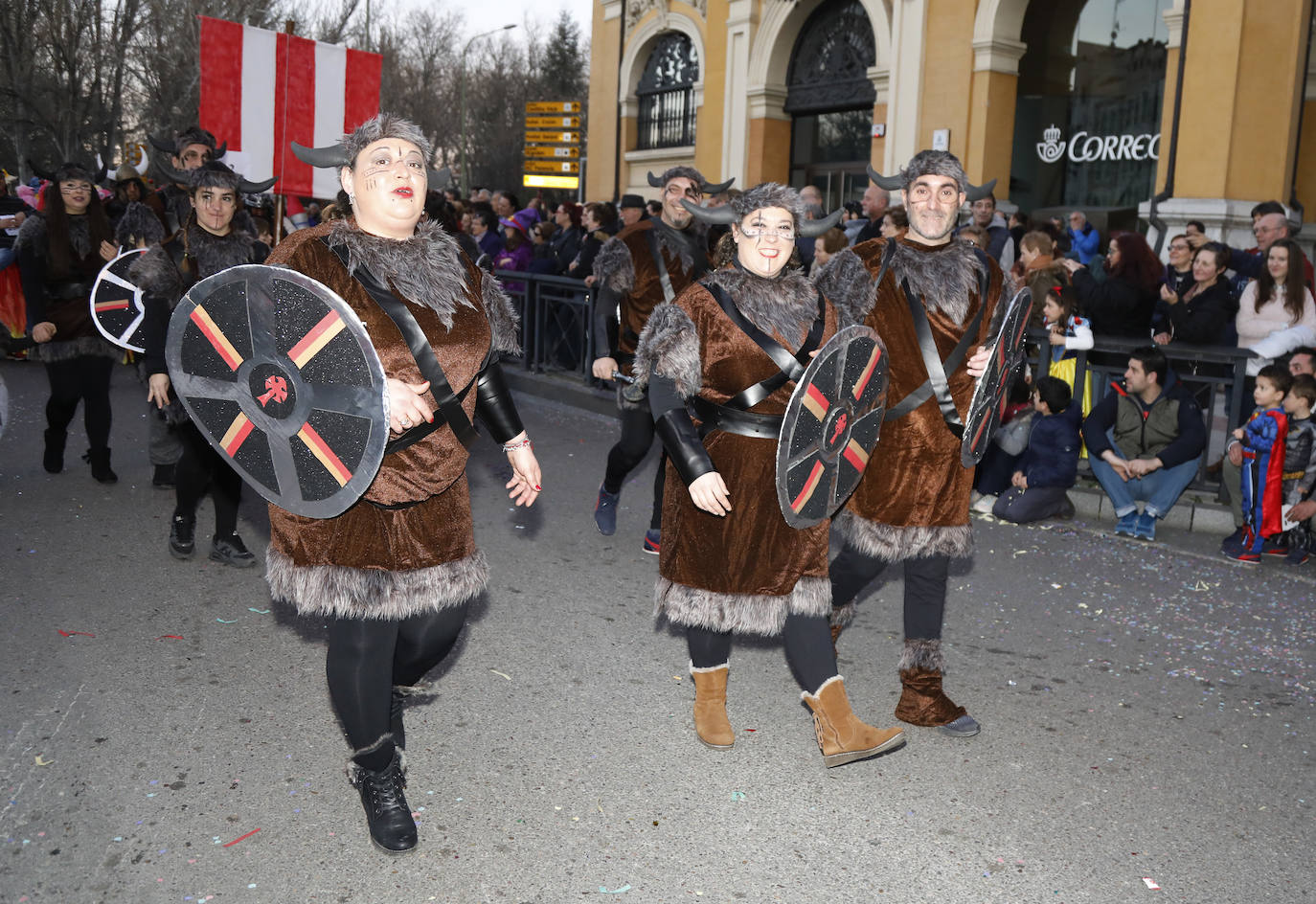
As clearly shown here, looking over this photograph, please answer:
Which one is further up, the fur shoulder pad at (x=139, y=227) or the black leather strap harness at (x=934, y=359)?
the fur shoulder pad at (x=139, y=227)

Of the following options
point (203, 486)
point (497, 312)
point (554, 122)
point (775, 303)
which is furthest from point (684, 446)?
point (554, 122)

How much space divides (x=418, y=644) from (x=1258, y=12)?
13.2 metres

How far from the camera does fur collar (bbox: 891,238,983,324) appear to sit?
3.87 meters

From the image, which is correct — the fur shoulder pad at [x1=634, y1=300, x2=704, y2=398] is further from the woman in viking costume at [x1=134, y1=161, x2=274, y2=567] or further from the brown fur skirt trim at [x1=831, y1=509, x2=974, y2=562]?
the woman in viking costume at [x1=134, y1=161, x2=274, y2=567]

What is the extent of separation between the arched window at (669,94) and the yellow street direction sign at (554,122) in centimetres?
1058

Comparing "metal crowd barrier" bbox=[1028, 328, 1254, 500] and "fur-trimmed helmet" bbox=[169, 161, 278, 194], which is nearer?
"fur-trimmed helmet" bbox=[169, 161, 278, 194]

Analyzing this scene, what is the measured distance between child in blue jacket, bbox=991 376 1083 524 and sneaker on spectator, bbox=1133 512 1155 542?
436 millimetres

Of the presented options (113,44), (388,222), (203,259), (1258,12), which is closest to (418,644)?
(388,222)

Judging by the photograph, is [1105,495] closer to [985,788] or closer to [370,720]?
[985,788]

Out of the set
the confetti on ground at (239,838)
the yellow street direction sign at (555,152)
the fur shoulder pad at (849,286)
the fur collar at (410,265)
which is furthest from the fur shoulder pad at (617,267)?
the yellow street direction sign at (555,152)

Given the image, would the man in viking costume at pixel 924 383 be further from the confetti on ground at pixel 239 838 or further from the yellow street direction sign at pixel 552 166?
the yellow street direction sign at pixel 552 166

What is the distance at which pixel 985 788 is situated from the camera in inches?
143

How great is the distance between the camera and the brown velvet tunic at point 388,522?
3.03 m

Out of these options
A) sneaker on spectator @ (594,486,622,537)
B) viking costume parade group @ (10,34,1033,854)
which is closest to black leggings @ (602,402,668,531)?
sneaker on spectator @ (594,486,622,537)
